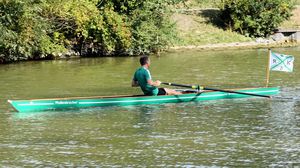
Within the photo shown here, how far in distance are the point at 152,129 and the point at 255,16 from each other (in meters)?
32.6

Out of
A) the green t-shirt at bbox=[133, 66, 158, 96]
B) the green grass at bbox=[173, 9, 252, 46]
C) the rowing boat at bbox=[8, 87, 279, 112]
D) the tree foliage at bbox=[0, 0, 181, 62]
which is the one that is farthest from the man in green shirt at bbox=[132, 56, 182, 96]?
the green grass at bbox=[173, 9, 252, 46]

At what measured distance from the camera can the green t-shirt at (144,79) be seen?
2147 cm

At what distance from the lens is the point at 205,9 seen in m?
53.1

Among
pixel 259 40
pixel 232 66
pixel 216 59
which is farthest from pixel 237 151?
pixel 259 40

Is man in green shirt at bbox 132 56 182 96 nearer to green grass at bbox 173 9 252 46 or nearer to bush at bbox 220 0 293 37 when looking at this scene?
green grass at bbox 173 9 252 46

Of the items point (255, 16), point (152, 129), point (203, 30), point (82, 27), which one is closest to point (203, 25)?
point (203, 30)

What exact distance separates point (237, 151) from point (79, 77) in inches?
614

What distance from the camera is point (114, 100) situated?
70.6 feet

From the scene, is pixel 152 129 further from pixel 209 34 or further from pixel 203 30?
pixel 203 30

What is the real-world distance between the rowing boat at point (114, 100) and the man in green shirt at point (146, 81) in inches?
9.0

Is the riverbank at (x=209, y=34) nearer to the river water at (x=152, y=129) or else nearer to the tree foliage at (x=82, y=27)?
the tree foliage at (x=82, y=27)

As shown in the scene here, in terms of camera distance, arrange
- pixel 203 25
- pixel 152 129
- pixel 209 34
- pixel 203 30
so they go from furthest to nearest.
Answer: pixel 203 25 < pixel 203 30 < pixel 209 34 < pixel 152 129

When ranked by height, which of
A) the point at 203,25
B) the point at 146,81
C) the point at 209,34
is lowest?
the point at 146,81

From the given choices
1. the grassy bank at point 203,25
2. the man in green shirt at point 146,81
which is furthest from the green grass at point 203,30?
the man in green shirt at point 146,81
